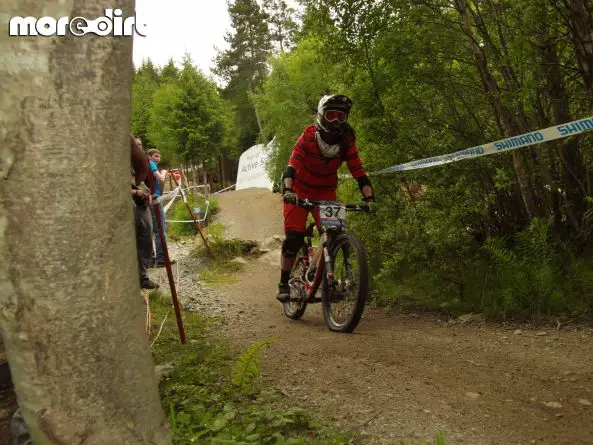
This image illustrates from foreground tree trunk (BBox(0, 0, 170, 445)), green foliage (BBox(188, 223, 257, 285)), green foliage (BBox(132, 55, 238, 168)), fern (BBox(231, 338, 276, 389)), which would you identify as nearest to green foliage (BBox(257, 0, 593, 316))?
fern (BBox(231, 338, 276, 389))

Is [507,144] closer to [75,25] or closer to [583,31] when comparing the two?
[583,31]

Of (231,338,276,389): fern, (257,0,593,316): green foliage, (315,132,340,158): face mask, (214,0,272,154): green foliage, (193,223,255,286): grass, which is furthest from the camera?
(214,0,272,154): green foliage

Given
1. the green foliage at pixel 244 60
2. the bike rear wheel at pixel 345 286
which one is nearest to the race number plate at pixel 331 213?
the bike rear wheel at pixel 345 286

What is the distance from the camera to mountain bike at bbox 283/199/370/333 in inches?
183

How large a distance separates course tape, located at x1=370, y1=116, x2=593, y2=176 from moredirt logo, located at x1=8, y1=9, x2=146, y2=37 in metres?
3.60

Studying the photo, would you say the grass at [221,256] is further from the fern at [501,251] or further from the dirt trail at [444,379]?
the fern at [501,251]

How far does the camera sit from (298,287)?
18.8ft

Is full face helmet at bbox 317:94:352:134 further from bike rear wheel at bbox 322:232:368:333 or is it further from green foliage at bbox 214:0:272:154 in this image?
green foliage at bbox 214:0:272:154

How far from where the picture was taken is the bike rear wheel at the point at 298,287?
566cm

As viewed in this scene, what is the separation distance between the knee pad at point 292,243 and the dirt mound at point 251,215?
9220 mm

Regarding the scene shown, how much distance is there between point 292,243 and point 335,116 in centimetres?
149

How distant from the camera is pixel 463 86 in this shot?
18.3 ft

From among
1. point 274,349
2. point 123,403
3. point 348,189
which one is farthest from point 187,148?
point 123,403

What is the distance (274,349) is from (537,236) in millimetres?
2753
